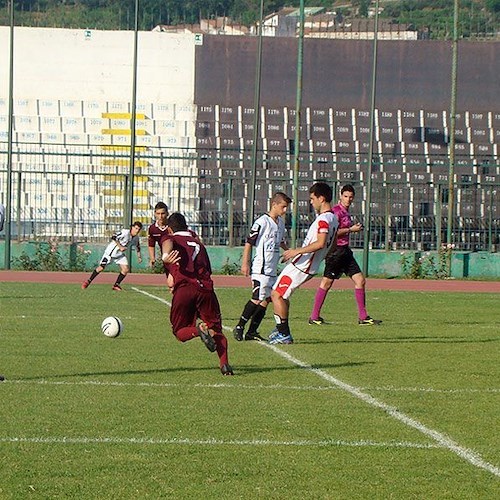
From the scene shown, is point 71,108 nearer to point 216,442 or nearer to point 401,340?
point 401,340

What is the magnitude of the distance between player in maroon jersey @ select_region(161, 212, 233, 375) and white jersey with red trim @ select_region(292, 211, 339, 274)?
307 centimetres

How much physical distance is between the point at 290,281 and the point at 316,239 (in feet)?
1.98

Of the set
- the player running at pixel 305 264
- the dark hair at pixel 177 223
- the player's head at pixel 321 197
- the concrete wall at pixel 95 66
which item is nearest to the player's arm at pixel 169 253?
the dark hair at pixel 177 223

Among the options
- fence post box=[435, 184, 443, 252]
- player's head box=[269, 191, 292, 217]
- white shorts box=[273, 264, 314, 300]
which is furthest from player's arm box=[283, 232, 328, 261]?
fence post box=[435, 184, 443, 252]

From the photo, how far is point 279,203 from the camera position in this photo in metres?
15.8

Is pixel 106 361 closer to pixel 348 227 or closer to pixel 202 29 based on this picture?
pixel 348 227

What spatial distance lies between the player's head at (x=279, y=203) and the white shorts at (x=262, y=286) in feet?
2.69

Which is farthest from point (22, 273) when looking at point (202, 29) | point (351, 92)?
point (202, 29)

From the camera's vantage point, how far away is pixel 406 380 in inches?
478

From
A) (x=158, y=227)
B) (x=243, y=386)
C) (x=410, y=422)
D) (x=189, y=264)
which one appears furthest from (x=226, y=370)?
(x=158, y=227)

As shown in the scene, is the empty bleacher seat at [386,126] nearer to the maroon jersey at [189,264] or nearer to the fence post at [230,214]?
the fence post at [230,214]

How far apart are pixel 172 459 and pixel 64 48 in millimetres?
46454

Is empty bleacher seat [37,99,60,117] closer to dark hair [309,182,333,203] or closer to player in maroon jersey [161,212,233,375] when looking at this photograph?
dark hair [309,182,333,203]

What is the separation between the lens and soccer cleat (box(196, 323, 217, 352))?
463 inches
